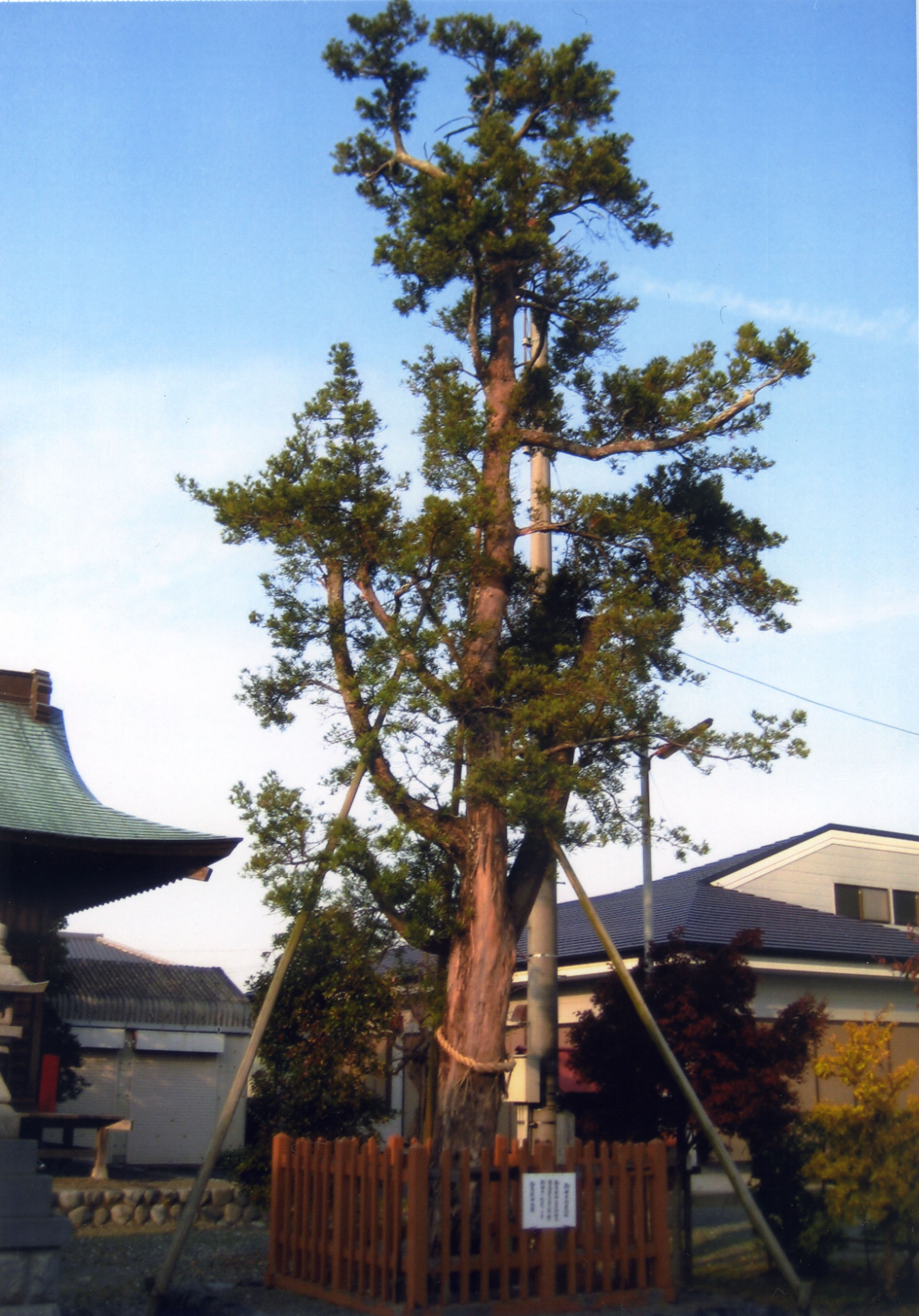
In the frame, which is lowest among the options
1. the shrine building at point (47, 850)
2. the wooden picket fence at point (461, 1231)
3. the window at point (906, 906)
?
the wooden picket fence at point (461, 1231)

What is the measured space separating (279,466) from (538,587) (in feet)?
9.67

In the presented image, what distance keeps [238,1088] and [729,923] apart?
42.6 feet

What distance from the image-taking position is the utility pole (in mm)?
10992

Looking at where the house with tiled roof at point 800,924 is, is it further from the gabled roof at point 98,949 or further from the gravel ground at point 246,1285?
the gabled roof at point 98,949

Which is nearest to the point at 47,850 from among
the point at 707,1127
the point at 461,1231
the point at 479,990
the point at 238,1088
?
the point at 238,1088

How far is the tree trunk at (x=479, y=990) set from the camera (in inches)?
401

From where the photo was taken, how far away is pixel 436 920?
1053cm

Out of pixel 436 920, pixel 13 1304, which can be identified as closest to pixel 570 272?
pixel 436 920

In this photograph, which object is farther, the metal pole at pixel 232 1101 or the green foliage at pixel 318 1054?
the green foliage at pixel 318 1054

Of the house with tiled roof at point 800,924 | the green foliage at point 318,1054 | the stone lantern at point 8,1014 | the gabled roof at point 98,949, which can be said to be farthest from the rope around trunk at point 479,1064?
the gabled roof at point 98,949

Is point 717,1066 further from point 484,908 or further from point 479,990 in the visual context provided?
point 484,908

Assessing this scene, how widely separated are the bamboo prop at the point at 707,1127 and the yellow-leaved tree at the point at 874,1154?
0.75 m

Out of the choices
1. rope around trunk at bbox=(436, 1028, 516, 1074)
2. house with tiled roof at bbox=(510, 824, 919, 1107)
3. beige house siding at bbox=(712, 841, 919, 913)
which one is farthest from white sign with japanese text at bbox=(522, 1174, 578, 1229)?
beige house siding at bbox=(712, 841, 919, 913)

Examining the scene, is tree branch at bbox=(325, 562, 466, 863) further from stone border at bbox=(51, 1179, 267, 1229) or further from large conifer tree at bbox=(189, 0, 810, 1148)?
stone border at bbox=(51, 1179, 267, 1229)
